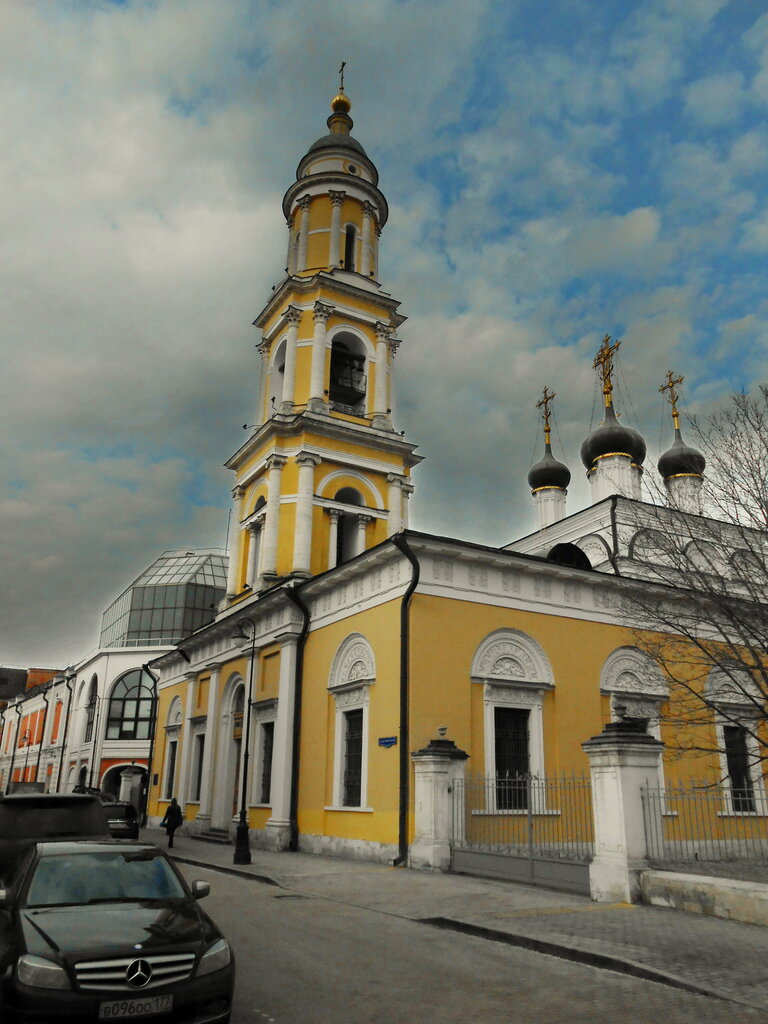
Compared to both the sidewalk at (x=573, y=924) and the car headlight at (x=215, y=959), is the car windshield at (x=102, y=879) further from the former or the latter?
the sidewalk at (x=573, y=924)

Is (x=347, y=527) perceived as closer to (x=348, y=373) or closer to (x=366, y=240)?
(x=348, y=373)

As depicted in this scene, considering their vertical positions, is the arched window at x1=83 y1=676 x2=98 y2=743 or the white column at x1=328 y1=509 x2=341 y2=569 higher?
the white column at x1=328 y1=509 x2=341 y2=569

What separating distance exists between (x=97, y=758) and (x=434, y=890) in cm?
4156

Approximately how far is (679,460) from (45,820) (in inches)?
1205

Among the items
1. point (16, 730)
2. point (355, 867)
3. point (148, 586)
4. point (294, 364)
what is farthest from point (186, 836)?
point (16, 730)

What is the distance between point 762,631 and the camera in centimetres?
1619

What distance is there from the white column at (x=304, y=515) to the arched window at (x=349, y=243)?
881 cm

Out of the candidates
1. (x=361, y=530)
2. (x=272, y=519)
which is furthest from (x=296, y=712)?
(x=361, y=530)

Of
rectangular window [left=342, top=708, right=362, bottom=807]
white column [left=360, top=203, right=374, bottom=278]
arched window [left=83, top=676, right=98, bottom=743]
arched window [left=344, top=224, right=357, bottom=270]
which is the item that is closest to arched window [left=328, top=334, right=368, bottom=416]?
white column [left=360, top=203, right=374, bottom=278]

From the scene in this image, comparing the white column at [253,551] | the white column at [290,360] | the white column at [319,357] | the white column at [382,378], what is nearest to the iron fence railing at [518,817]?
the white column at [253,551]

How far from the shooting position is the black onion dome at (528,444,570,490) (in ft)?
125

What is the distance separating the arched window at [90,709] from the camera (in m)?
51.9

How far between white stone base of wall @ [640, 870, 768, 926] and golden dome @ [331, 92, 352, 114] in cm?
3151

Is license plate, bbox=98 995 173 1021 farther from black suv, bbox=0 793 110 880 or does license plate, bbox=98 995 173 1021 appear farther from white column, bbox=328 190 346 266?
white column, bbox=328 190 346 266
